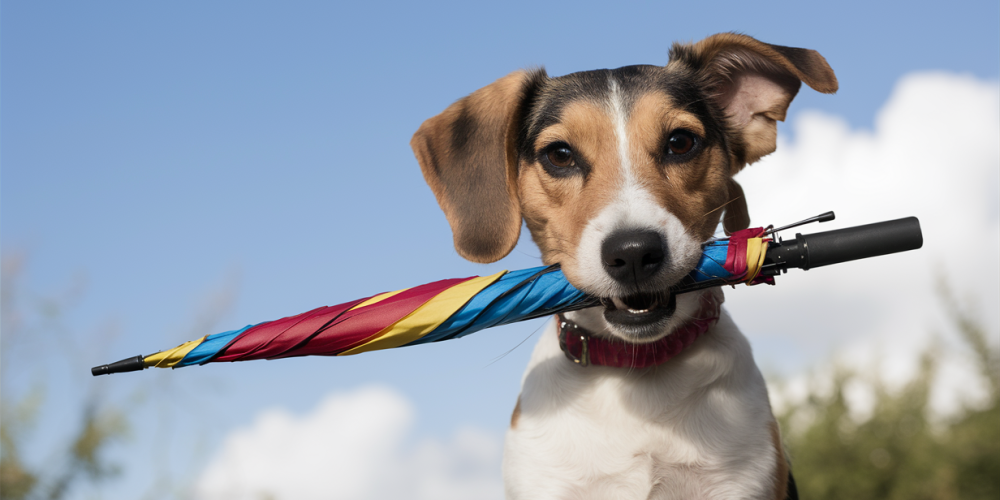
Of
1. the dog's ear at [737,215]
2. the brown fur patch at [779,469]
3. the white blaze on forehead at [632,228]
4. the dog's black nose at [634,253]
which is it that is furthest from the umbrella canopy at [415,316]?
the dog's ear at [737,215]

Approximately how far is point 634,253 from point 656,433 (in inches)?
39.8

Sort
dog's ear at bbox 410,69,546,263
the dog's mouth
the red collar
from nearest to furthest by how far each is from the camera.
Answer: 1. the dog's mouth
2. the red collar
3. dog's ear at bbox 410,69,546,263

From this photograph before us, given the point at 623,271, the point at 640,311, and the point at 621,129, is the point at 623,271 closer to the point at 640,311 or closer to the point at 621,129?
the point at 640,311

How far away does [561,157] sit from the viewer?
404 cm

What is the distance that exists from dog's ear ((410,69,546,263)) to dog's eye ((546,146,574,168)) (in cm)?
27

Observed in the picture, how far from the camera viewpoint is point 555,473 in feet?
12.2

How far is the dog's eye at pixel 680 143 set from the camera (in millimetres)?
3973

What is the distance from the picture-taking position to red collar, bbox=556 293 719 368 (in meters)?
3.74

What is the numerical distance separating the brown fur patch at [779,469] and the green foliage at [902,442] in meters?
14.7

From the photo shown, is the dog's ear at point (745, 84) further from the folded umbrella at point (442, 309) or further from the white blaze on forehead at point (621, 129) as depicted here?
the folded umbrella at point (442, 309)

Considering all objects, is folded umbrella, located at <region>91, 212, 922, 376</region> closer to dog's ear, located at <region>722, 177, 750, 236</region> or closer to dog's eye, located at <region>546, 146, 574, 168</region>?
dog's eye, located at <region>546, 146, 574, 168</region>

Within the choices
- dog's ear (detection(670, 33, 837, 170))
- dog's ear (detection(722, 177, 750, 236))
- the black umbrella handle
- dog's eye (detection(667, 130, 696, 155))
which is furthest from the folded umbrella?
dog's ear (detection(670, 33, 837, 170))

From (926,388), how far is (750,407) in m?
17.6

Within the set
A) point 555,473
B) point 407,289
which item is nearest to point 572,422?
point 555,473
